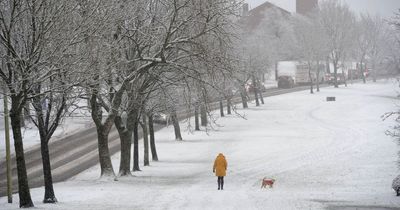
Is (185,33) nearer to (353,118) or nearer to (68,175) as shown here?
(68,175)

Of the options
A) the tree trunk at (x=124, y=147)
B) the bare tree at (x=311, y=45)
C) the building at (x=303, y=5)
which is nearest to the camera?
the tree trunk at (x=124, y=147)

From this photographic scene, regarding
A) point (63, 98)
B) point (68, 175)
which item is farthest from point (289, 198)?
point (68, 175)

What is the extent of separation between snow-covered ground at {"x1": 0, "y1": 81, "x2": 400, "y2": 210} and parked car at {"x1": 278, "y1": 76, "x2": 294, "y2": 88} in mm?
28030

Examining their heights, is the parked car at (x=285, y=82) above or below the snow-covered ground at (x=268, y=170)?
above

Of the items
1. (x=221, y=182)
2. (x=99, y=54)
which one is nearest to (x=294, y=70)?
(x=221, y=182)

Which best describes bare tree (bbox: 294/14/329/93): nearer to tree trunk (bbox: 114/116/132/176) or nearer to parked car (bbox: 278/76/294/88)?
parked car (bbox: 278/76/294/88)

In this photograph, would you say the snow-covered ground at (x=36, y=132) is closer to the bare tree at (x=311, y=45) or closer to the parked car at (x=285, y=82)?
the bare tree at (x=311, y=45)

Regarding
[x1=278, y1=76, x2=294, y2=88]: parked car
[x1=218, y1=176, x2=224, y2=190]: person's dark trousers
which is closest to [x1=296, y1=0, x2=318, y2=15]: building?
[x1=278, y1=76, x2=294, y2=88]: parked car

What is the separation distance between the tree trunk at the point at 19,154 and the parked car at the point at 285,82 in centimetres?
7765

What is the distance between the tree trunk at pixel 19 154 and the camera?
18016 millimetres

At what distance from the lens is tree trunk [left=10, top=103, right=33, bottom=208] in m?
18.0

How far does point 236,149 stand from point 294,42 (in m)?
64.4

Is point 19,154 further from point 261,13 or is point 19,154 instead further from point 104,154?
point 261,13

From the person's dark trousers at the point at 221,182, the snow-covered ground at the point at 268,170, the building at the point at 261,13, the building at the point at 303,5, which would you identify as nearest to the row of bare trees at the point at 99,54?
the snow-covered ground at the point at 268,170
